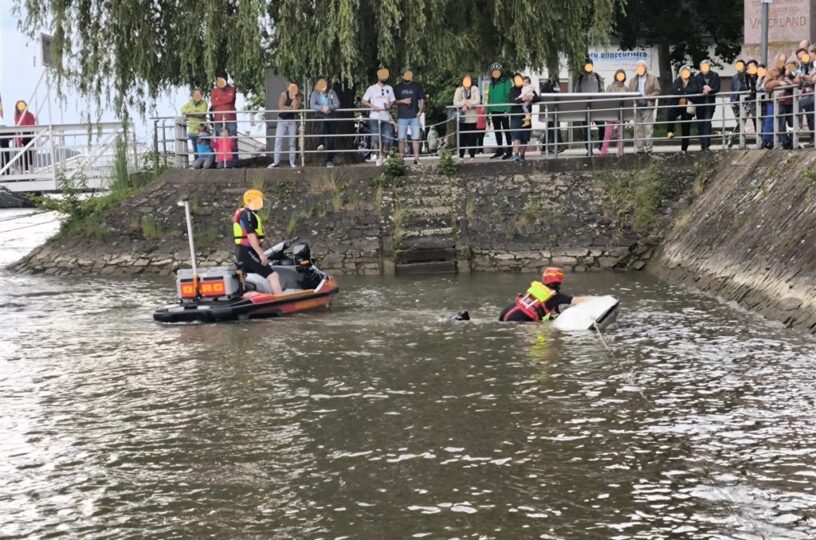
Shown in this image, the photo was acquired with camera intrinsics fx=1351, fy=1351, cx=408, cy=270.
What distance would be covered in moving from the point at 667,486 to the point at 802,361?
4914 mm

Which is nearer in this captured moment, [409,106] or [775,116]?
[775,116]

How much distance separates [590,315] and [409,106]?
11.1 m

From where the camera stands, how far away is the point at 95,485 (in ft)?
31.1

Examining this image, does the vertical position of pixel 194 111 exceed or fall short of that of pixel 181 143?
it exceeds it

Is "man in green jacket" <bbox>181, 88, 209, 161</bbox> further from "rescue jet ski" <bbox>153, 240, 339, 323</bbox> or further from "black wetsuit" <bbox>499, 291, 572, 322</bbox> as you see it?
"black wetsuit" <bbox>499, 291, 572, 322</bbox>

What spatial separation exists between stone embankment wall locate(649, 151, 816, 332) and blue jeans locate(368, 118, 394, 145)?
6.14 meters

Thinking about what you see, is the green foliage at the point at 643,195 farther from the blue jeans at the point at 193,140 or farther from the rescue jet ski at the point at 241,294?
the blue jeans at the point at 193,140

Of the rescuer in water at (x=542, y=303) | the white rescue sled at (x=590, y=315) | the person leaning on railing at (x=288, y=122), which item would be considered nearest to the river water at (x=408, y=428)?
the white rescue sled at (x=590, y=315)

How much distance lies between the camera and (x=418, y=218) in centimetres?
2491

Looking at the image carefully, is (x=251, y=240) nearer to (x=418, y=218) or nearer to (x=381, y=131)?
(x=418, y=218)

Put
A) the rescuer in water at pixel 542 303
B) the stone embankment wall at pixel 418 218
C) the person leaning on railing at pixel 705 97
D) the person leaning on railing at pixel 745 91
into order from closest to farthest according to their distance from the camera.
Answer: the rescuer in water at pixel 542 303 → the person leaning on railing at pixel 745 91 → the stone embankment wall at pixel 418 218 → the person leaning on railing at pixel 705 97

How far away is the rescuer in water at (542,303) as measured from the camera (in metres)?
16.6

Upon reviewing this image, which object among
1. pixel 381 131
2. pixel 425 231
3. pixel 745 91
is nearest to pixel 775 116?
pixel 745 91

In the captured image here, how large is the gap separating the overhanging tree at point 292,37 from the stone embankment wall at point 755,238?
16.7ft
